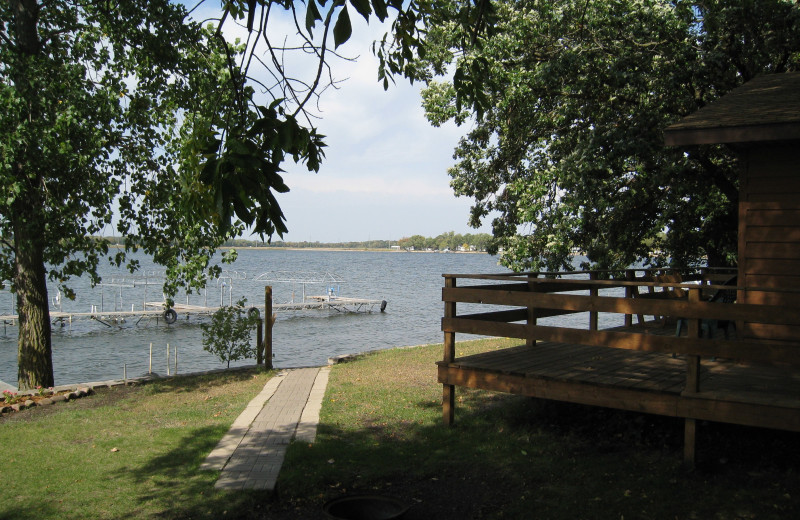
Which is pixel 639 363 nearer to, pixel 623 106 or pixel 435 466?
pixel 435 466

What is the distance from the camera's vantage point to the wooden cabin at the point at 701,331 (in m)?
5.29

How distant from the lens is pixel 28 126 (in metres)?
9.22

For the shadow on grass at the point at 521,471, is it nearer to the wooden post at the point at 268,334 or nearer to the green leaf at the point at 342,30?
the green leaf at the point at 342,30

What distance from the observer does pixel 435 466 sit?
5.80m

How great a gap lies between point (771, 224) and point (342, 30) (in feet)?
18.6

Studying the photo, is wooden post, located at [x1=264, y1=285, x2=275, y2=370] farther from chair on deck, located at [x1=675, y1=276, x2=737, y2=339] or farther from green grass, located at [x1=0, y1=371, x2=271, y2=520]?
chair on deck, located at [x1=675, y1=276, x2=737, y2=339]

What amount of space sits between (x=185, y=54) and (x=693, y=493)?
10.4 meters

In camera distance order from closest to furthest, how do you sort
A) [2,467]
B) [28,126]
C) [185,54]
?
[2,467] → [28,126] → [185,54]

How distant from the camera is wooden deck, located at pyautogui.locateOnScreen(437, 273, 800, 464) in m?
5.14

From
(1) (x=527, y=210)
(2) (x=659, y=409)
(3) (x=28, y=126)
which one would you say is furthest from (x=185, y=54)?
(2) (x=659, y=409)

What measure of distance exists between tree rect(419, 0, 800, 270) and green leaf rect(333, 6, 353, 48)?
27.9 ft

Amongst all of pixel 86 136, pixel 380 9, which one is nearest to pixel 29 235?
pixel 86 136

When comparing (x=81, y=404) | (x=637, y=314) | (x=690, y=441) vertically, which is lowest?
(x=81, y=404)

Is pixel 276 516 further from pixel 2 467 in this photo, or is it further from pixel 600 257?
pixel 600 257
